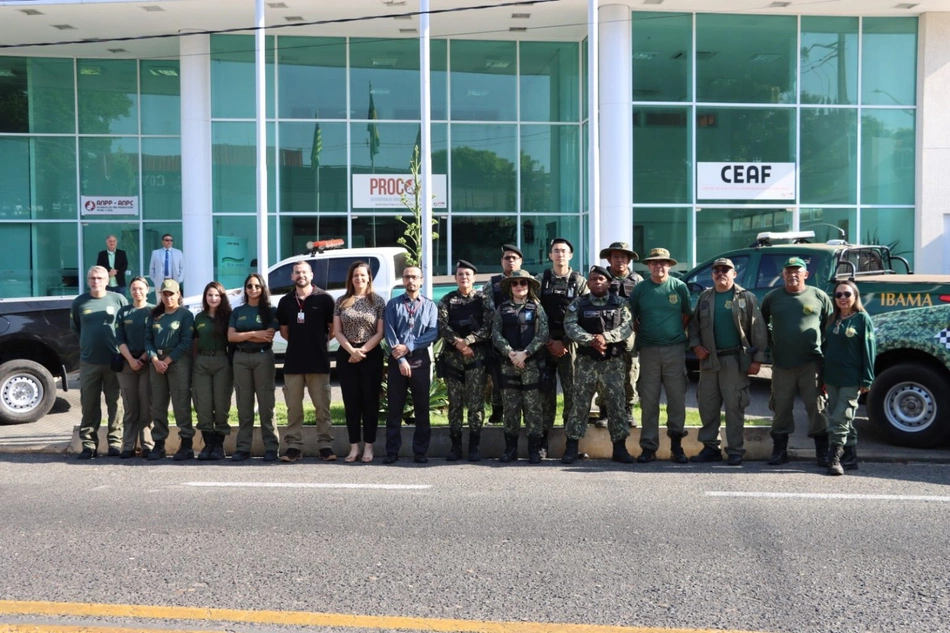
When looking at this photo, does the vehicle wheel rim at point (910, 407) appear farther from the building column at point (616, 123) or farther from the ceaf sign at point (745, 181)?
the ceaf sign at point (745, 181)

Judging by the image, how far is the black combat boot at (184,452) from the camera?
948 cm

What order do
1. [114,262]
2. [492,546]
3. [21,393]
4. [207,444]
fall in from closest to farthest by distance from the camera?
[492,546] < [207,444] < [21,393] < [114,262]

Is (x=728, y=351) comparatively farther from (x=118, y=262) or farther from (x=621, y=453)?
(x=118, y=262)

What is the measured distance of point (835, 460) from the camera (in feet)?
27.8

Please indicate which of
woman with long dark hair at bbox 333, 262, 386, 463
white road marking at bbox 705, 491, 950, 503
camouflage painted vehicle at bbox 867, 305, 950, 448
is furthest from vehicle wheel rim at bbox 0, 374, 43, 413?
camouflage painted vehicle at bbox 867, 305, 950, 448

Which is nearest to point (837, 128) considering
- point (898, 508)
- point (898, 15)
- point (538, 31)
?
point (898, 15)

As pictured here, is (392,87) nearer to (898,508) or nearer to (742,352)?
(742,352)

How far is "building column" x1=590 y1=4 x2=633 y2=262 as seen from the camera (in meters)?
19.9

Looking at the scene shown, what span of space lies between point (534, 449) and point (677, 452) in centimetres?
131

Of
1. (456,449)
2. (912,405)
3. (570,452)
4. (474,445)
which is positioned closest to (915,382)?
(912,405)

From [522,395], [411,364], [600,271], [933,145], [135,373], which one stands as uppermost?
[933,145]

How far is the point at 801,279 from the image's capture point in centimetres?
902

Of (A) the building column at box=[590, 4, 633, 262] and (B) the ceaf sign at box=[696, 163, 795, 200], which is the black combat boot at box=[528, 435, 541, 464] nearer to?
(A) the building column at box=[590, 4, 633, 262]

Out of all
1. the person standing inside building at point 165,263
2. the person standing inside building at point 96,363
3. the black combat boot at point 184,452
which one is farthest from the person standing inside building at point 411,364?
the person standing inside building at point 165,263
